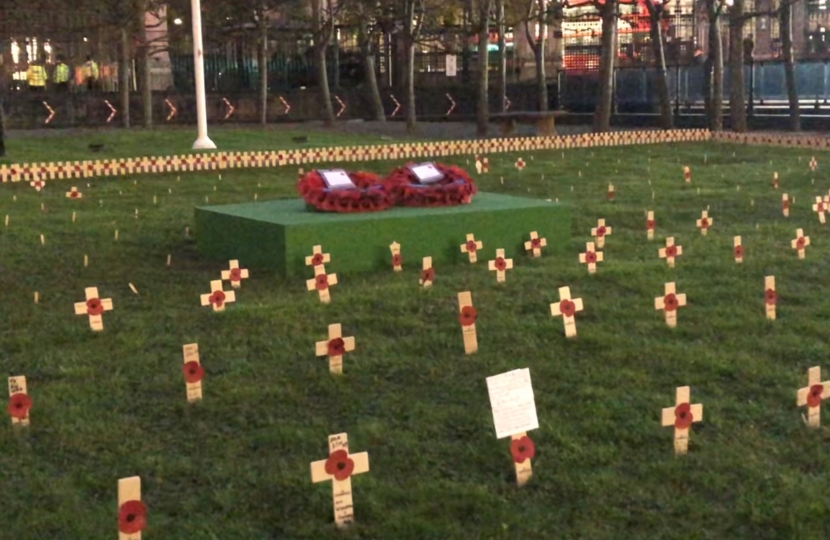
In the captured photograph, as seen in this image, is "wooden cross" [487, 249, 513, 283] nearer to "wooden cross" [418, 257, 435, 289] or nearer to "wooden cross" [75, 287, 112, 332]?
"wooden cross" [418, 257, 435, 289]

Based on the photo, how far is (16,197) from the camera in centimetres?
1606

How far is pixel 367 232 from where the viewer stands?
395 inches

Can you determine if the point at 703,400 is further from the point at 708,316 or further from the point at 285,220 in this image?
the point at 285,220

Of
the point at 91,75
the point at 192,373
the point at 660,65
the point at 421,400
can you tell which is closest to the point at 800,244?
the point at 421,400

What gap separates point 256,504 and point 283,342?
103 inches

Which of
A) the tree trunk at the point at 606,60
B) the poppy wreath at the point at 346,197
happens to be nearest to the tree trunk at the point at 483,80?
the tree trunk at the point at 606,60

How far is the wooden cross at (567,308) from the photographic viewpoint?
6.96m

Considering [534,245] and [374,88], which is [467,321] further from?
[374,88]

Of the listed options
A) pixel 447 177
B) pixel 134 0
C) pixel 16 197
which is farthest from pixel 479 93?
→ pixel 447 177

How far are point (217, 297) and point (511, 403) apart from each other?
3570 millimetres

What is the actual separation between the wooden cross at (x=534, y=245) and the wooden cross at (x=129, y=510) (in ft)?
22.3

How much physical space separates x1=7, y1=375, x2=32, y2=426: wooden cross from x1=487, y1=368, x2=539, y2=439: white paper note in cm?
213

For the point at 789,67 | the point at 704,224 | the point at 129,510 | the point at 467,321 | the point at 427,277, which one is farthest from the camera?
the point at 789,67

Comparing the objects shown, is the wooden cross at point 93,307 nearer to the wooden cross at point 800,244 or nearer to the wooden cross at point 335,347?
the wooden cross at point 335,347
